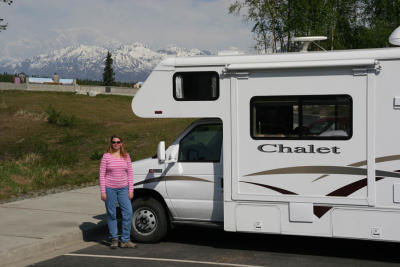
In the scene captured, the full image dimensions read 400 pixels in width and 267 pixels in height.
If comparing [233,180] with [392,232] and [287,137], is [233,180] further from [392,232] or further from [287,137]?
[392,232]

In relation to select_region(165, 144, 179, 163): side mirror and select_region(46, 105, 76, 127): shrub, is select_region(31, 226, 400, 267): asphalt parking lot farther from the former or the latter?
select_region(46, 105, 76, 127): shrub

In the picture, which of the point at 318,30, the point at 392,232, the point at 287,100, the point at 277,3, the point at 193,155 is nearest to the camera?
the point at 392,232

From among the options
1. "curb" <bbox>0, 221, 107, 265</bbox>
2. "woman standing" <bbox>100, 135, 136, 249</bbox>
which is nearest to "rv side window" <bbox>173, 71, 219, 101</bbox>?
"woman standing" <bbox>100, 135, 136, 249</bbox>

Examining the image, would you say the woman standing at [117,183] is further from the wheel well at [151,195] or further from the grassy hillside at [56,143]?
the grassy hillside at [56,143]

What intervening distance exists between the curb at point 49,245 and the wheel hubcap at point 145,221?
1.09m

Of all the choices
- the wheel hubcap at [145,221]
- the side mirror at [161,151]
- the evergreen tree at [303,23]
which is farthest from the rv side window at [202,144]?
the evergreen tree at [303,23]

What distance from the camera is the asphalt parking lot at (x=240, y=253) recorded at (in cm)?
803

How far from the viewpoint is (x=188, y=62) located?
8.54 metres

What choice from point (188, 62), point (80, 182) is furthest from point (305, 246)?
point (80, 182)

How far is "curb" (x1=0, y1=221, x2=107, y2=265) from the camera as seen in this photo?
8133mm

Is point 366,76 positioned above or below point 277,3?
below

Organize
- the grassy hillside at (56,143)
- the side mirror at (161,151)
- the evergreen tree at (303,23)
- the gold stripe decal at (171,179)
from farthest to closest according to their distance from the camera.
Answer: the evergreen tree at (303,23)
the grassy hillside at (56,143)
the gold stripe decal at (171,179)
the side mirror at (161,151)

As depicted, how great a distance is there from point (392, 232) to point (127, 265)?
349 cm

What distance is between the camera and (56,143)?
24031mm
